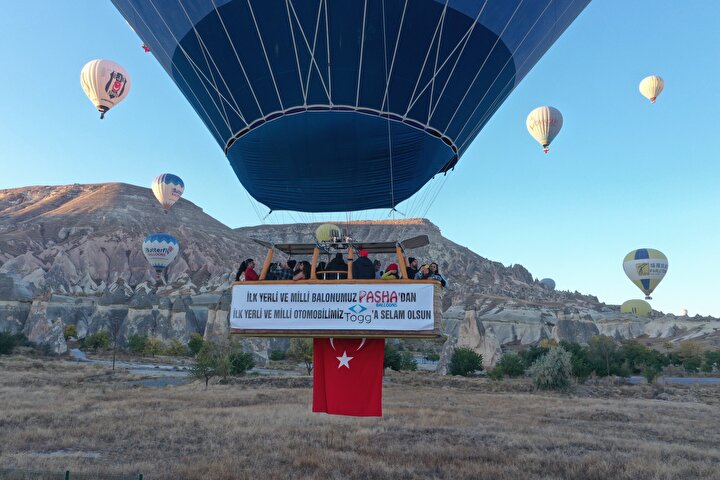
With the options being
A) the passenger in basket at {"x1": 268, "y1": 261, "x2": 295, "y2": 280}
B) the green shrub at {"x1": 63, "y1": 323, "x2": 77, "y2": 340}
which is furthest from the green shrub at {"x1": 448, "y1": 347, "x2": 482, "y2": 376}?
the green shrub at {"x1": 63, "y1": 323, "x2": 77, "y2": 340}

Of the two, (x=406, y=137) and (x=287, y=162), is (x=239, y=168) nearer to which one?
(x=287, y=162)

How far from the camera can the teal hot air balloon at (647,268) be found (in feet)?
Result: 275

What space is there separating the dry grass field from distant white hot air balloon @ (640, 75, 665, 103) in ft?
122

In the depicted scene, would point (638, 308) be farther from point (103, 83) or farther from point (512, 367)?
point (103, 83)

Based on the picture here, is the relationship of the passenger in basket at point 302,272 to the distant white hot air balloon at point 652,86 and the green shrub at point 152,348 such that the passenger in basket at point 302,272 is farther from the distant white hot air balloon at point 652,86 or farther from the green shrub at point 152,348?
the green shrub at point 152,348

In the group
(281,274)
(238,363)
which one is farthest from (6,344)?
(281,274)

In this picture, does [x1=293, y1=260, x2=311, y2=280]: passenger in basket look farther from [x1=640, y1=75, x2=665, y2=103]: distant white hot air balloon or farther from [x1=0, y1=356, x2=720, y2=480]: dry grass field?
[x1=640, y1=75, x2=665, y2=103]: distant white hot air balloon

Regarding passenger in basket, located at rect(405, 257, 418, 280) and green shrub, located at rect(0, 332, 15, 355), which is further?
green shrub, located at rect(0, 332, 15, 355)

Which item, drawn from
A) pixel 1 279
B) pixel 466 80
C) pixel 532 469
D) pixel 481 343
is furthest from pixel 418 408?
pixel 1 279

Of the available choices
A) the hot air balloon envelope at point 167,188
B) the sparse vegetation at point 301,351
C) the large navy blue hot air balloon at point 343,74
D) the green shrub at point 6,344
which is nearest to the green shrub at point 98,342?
the green shrub at point 6,344

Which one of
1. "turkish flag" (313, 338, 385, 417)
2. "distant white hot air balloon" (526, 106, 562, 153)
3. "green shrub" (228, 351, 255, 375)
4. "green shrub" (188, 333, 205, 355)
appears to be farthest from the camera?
"green shrub" (188, 333, 205, 355)

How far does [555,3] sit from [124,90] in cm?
4141

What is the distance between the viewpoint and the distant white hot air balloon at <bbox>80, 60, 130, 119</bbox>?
44.6m

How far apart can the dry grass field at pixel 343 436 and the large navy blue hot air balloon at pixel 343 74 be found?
8438 mm
